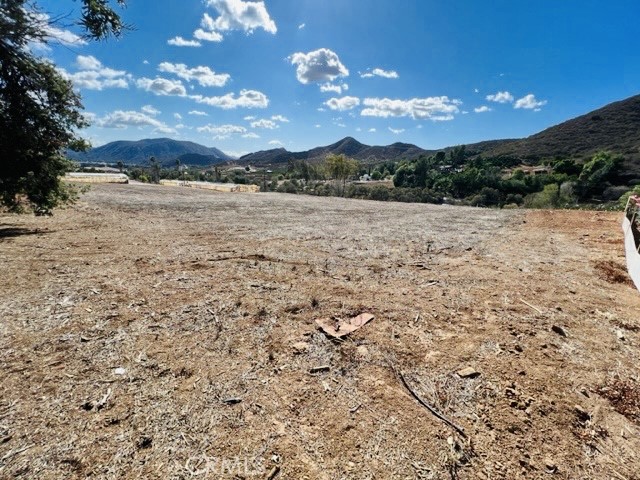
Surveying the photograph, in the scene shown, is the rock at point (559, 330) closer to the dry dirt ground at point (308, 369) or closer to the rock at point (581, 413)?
the dry dirt ground at point (308, 369)

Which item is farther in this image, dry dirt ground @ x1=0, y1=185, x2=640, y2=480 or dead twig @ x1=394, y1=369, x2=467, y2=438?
dead twig @ x1=394, y1=369, x2=467, y2=438

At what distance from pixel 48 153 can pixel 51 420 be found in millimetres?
8051

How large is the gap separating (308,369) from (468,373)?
4.79 feet

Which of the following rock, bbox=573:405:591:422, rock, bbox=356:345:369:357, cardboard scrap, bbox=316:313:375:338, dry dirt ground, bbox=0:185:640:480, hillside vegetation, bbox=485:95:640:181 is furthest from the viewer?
hillside vegetation, bbox=485:95:640:181

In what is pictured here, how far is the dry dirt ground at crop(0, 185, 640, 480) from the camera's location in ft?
6.43

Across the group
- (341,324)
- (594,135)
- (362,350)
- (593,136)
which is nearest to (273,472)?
(362,350)

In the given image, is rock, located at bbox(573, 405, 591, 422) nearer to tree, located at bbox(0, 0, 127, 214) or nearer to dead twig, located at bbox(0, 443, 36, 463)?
dead twig, located at bbox(0, 443, 36, 463)

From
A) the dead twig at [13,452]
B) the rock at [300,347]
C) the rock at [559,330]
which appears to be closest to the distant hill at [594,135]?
the rock at [559,330]

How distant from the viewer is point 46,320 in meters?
3.40

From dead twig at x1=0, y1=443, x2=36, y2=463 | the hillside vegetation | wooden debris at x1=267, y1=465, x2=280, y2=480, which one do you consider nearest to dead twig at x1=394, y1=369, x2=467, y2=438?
wooden debris at x1=267, y1=465, x2=280, y2=480


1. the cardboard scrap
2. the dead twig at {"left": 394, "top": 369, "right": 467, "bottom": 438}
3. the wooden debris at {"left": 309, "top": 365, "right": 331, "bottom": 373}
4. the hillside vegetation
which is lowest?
the dead twig at {"left": 394, "top": 369, "right": 467, "bottom": 438}

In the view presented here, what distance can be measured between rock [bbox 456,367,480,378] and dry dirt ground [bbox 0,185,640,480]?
0.06 meters

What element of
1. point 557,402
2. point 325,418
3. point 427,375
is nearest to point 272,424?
point 325,418

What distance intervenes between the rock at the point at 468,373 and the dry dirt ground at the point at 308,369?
6cm
